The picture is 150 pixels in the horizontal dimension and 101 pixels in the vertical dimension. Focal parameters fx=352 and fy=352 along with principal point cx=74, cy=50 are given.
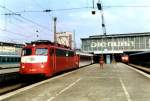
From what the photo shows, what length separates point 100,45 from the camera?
155 meters

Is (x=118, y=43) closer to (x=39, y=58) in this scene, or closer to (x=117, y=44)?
(x=117, y=44)

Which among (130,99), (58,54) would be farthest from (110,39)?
(130,99)

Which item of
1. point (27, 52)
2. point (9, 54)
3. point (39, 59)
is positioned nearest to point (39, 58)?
point (39, 59)

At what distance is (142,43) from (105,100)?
5185 inches

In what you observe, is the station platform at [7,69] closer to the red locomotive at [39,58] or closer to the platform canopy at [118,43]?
the red locomotive at [39,58]

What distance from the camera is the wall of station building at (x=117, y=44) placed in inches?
5615

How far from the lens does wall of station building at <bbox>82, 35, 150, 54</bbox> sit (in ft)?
468

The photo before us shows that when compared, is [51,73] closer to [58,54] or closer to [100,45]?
[58,54]

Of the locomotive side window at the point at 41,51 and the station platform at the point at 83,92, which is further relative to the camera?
the locomotive side window at the point at 41,51

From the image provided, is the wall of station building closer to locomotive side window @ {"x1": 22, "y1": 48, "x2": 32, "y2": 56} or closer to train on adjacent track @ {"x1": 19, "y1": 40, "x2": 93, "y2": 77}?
train on adjacent track @ {"x1": 19, "y1": 40, "x2": 93, "y2": 77}

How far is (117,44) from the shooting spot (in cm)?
14950

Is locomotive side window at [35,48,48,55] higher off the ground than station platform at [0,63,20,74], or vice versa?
locomotive side window at [35,48,48,55]

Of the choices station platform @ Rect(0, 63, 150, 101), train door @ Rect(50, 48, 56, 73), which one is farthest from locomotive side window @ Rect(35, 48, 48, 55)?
station platform @ Rect(0, 63, 150, 101)

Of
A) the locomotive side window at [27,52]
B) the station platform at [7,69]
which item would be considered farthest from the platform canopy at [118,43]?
the locomotive side window at [27,52]
